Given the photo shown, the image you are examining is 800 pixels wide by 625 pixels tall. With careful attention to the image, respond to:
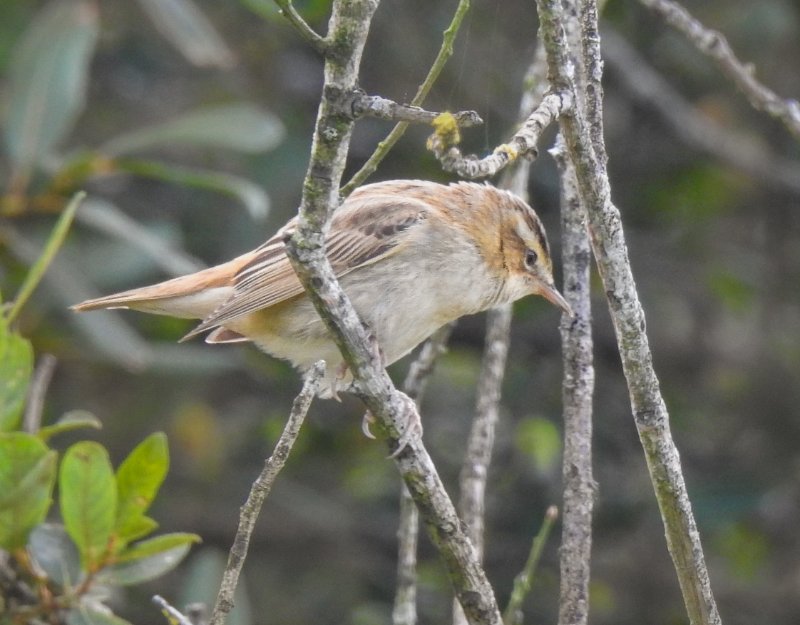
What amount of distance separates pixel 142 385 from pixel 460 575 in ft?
11.3

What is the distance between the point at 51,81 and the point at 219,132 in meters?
0.80

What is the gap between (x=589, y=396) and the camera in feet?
10.9

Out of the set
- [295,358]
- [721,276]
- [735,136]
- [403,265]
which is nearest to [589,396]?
[403,265]

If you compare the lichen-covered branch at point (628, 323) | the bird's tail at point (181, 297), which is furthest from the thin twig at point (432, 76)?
the bird's tail at point (181, 297)

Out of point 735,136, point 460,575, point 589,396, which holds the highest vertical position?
point 735,136

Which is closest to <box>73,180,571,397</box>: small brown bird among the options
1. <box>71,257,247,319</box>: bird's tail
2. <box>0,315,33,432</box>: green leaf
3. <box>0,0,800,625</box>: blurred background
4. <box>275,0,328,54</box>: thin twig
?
<box>71,257,247,319</box>: bird's tail

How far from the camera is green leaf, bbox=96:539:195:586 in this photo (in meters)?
3.45

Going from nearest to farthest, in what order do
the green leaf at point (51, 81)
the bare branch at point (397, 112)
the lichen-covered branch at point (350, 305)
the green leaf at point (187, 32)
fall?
1. the bare branch at point (397, 112)
2. the lichen-covered branch at point (350, 305)
3. the green leaf at point (187, 32)
4. the green leaf at point (51, 81)

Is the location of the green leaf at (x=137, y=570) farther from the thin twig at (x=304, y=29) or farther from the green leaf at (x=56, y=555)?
the thin twig at (x=304, y=29)

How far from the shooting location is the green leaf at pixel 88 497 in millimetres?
3359

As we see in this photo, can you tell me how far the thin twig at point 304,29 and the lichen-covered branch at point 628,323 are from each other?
502mm

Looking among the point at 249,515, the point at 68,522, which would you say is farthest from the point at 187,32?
the point at 249,515

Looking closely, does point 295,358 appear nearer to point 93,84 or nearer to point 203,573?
point 203,573

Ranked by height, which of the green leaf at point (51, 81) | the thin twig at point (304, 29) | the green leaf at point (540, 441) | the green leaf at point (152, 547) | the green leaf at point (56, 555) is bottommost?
the green leaf at point (56, 555)
